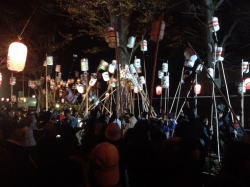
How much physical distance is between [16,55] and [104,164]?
24.8 ft

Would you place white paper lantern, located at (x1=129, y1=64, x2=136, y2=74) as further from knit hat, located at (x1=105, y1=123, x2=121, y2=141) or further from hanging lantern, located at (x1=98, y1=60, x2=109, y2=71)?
knit hat, located at (x1=105, y1=123, x2=121, y2=141)

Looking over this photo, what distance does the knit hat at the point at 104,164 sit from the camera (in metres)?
3.80

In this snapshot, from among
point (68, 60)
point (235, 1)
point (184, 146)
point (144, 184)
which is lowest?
point (144, 184)

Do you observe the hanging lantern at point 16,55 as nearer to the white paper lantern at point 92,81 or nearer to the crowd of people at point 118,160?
the crowd of people at point 118,160

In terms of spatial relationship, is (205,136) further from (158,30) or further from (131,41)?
(131,41)

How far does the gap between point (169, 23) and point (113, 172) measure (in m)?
15.5

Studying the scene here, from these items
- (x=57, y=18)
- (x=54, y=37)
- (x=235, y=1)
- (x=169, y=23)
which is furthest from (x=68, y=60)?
(x=235, y=1)

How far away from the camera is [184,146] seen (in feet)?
13.4

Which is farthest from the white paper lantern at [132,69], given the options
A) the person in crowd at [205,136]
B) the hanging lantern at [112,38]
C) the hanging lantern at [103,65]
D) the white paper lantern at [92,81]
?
the person in crowd at [205,136]

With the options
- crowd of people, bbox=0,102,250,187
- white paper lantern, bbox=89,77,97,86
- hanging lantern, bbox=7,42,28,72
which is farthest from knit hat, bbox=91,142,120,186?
white paper lantern, bbox=89,77,97,86

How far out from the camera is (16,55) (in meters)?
10.0

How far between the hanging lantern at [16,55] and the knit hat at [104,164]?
24.1ft

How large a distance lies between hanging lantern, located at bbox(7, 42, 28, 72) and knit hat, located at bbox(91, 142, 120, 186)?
290 inches

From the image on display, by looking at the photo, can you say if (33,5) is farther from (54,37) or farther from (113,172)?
(113,172)
